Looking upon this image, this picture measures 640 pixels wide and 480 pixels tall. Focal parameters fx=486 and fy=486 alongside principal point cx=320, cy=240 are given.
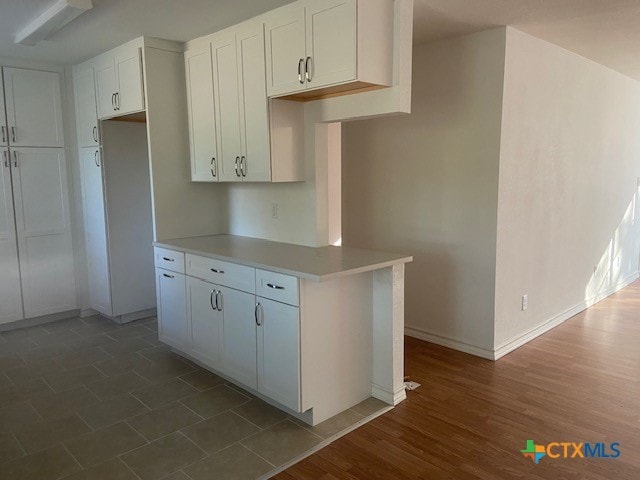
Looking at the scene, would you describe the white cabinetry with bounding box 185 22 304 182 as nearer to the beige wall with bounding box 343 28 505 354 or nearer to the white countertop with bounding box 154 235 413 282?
the white countertop with bounding box 154 235 413 282

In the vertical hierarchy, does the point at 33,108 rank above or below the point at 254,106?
above

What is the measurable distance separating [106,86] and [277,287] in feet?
8.89

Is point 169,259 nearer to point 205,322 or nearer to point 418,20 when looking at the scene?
Result: point 205,322

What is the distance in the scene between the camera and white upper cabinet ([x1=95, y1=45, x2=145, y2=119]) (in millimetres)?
3818

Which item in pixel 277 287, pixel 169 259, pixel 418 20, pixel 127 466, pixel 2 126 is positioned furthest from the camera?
pixel 2 126

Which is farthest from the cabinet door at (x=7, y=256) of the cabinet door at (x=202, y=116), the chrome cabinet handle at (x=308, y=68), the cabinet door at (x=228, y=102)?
the chrome cabinet handle at (x=308, y=68)

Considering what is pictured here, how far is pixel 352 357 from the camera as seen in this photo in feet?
9.71

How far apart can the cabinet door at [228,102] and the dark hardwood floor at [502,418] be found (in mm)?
1966

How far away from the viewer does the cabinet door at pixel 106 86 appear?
4.11 meters

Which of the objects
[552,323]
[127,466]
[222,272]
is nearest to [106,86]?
[222,272]

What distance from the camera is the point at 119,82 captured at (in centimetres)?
404

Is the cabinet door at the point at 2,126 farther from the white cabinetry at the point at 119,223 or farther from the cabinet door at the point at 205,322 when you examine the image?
the cabinet door at the point at 205,322

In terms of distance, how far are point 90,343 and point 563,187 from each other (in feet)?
14.2

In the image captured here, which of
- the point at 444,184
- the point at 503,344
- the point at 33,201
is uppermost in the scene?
the point at 444,184
